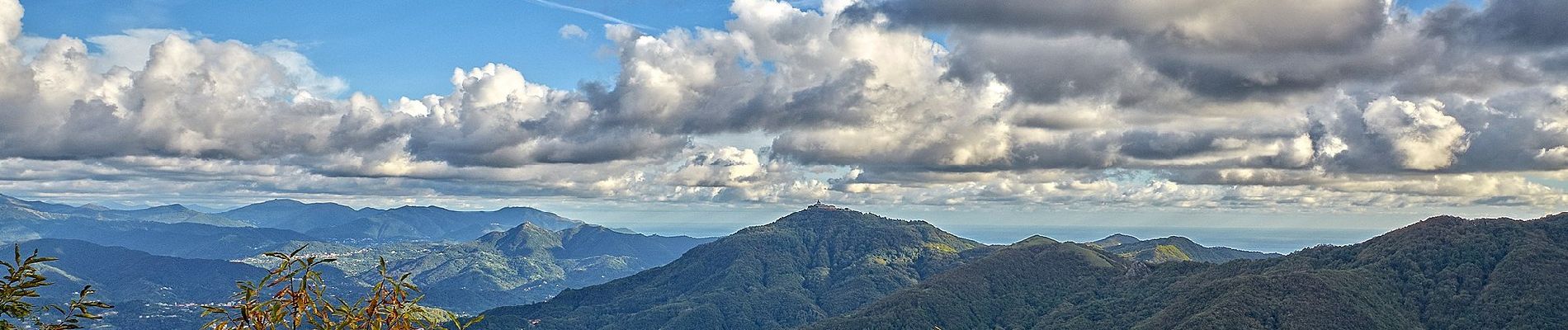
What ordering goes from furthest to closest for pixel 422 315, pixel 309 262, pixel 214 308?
pixel 422 315, pixel 309 262, pixel 214 308

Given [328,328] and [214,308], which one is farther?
[328,328]

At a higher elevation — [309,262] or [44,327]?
[309,262]

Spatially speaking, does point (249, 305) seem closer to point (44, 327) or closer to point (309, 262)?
point (309, 262)

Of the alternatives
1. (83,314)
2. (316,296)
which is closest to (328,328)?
(316,296)

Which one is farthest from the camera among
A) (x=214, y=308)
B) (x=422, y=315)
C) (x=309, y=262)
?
(x=422, y=315)

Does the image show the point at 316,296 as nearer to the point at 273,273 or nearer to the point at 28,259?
the point at 273,273

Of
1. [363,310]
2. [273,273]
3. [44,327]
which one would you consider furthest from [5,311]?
[363,310]
